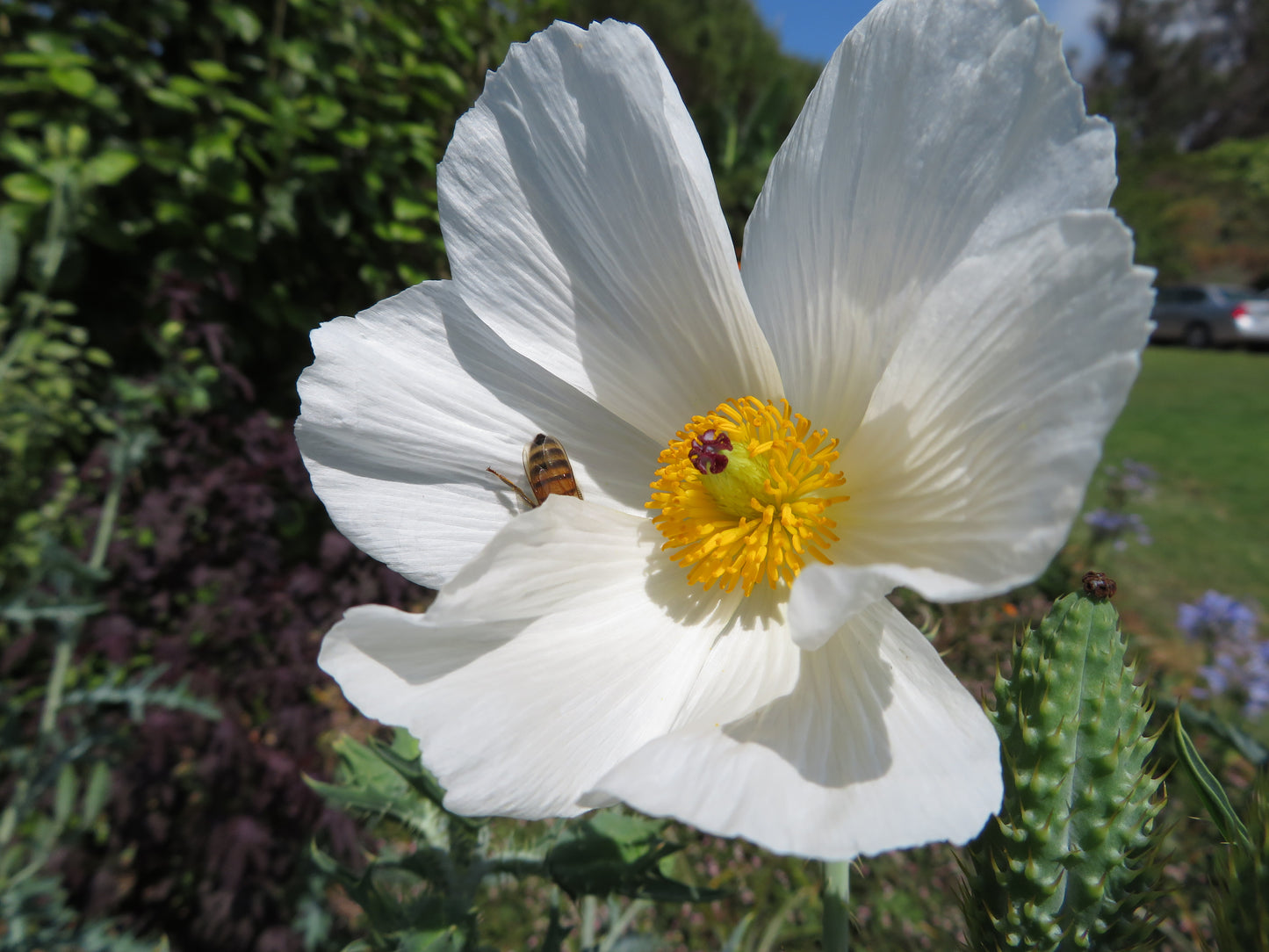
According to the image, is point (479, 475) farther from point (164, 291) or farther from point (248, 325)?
point (248, 325)

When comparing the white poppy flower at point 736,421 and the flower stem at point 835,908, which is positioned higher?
the white poppy flower at point 736,421

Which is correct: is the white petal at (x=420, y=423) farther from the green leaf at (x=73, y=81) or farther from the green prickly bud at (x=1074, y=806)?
the green leaf at (x=73, y=81)

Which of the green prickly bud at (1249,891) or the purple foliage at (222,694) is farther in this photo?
the purple foliage at (222,694)

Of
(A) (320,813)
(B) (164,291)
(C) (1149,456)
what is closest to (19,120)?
(B) (164,291)

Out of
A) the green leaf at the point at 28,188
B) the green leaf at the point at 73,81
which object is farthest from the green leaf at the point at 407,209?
the green leaf at the point at 28,188

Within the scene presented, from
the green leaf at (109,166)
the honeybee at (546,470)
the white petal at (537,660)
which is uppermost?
the honeybee at (546,470)

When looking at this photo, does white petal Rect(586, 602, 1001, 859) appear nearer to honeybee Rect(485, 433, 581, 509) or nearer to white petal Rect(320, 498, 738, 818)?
white petal Rect(320, 498, 738, 818)
